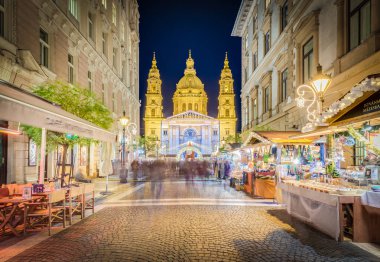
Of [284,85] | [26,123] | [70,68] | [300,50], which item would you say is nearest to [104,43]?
[70,68]

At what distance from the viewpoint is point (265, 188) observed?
484 inches

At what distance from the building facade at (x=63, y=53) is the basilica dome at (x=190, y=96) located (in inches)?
2681

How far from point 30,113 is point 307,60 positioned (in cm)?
1378

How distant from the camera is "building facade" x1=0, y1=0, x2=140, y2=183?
39.5 feet

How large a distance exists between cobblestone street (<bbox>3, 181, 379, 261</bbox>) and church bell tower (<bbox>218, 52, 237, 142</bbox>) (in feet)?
266

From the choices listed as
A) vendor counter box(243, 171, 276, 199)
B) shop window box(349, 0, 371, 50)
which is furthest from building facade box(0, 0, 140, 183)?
shop window box(349, 0, 371, 50)

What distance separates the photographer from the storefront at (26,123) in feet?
16.1

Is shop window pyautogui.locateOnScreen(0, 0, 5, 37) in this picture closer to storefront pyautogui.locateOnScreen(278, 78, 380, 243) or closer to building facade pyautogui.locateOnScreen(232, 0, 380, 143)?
storefront pyautogui.locateOnScreen(278, 78, 380, 243)

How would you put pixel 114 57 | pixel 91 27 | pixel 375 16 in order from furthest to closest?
1. pixel 114 57
2. pixel 91 27
3. pixel 375 16

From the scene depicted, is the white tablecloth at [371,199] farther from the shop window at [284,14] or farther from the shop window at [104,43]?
the shop window at [104,43]

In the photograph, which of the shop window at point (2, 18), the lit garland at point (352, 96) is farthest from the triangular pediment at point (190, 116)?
the lit garland at point (352, 96)

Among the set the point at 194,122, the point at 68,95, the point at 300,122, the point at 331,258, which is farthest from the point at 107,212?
the point at 194,122

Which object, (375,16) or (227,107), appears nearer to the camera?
(375,16)

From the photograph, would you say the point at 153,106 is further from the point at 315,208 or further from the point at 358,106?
the point at 358,106
